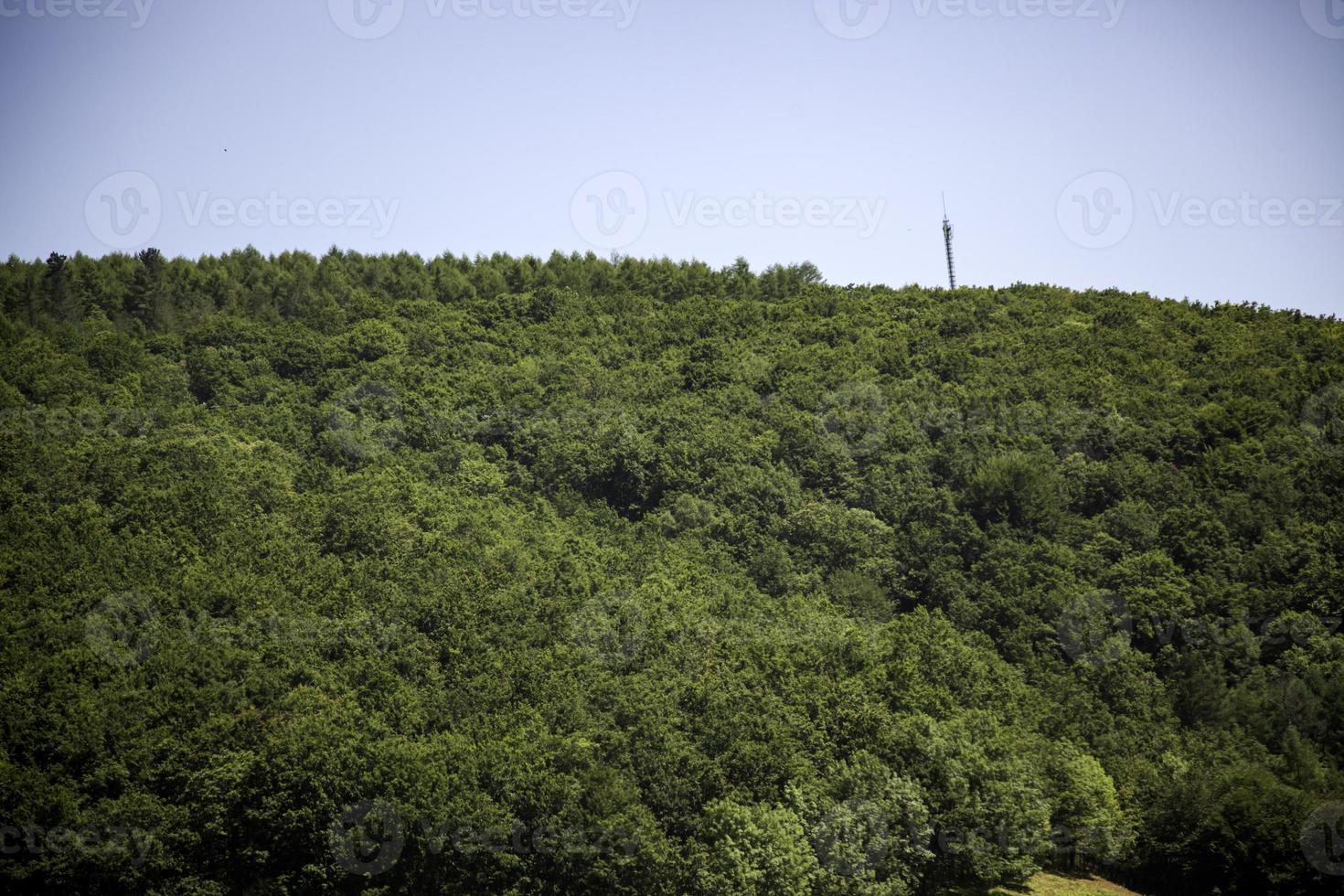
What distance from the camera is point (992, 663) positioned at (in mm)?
70875

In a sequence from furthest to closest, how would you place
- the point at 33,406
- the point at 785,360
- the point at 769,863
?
the point at 785,360, the point at 33,406, the point at 769,863

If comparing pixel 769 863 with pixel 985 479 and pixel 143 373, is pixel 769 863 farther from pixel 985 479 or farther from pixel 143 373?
pixel 143 373

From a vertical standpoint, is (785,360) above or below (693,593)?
above

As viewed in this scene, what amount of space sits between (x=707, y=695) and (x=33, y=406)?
5521 cm

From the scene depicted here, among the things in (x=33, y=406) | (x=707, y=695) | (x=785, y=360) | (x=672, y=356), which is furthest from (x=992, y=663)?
(x=33, y=406)

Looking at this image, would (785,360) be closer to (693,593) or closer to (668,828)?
(693,593)

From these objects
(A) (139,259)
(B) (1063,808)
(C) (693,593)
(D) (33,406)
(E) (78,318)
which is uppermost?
(A) (139,259)

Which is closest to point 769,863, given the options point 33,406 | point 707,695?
point 707,695

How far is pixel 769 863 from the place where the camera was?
47.7 metres

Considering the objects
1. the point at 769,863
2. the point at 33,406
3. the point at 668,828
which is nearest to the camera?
the point at 769,863

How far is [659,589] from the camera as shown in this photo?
241 feet

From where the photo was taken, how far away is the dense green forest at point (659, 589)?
51969 millimetres

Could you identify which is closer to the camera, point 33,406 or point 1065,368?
point 33,406

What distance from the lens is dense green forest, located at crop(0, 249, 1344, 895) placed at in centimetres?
5197
